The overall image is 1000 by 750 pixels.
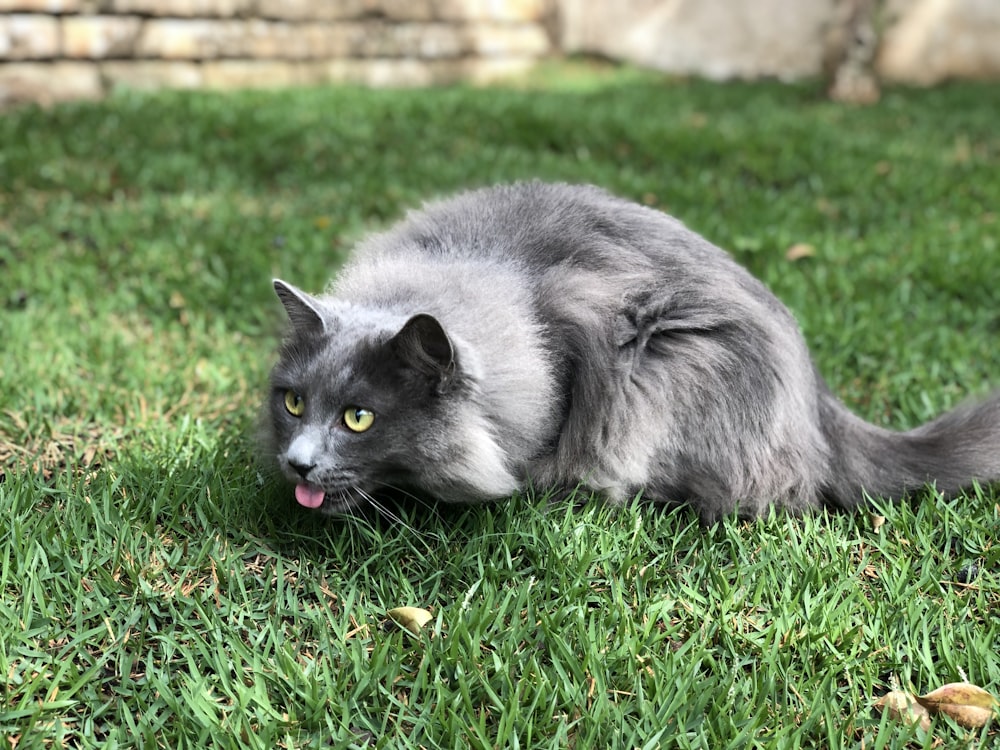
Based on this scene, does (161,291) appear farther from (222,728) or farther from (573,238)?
(222,728)

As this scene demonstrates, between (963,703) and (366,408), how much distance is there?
1.62 metres

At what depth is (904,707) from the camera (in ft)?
7.11

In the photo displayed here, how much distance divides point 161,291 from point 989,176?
18.3 feet

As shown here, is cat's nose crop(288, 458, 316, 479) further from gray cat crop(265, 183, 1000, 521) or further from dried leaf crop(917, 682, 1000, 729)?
dried leaf crop(917, 682, 1000, 729)

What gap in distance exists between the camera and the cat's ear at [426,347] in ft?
7.79

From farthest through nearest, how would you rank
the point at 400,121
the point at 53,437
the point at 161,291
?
the point at 400,121, the point at 161,291, the point at 53,437

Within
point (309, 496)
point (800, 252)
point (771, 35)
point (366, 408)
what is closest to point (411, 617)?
point (309, 496)

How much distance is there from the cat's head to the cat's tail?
4.01ft

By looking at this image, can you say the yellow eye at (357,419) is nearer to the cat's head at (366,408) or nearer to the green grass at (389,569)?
the cat's head at (366,408)

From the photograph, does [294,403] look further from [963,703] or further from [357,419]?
[963,703]

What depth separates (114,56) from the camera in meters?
7.99

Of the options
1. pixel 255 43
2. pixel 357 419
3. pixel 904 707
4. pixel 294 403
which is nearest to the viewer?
pixel 904 707

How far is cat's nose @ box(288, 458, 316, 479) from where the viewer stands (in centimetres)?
244

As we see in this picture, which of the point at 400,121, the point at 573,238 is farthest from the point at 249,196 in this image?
the point at 573,238
